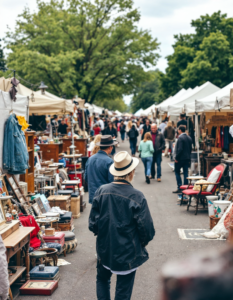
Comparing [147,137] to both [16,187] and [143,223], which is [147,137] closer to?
[16,187]

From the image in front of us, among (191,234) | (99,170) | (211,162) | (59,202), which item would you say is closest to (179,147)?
(211,162)

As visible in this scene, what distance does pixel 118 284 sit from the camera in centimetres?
376

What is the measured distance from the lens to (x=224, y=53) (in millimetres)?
33094

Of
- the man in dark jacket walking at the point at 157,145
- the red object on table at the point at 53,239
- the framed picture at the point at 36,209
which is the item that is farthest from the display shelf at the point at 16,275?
the man in dark jacket walking at the point at 157,145

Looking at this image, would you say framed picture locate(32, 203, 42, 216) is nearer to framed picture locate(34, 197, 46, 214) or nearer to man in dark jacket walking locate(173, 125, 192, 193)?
framed picture locate(34, 197, 46, 214)

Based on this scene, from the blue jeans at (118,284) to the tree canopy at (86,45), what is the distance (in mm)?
25971

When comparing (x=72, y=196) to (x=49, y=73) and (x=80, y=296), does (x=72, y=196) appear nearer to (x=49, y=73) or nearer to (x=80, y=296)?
(x=80, y=296)

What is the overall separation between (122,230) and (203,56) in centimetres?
3197

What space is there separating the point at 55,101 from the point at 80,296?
730 cm

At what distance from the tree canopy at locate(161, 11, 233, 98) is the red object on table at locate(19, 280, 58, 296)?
30060 millimetres

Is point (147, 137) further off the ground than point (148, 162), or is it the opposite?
point (147, 137)

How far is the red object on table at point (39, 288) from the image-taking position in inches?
201

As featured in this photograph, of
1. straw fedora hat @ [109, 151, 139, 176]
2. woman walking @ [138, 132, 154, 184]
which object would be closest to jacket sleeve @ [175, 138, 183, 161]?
woman walking @ [138, 132, 154, 184]

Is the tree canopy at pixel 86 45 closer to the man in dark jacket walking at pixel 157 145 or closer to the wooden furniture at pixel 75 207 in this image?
the man in dark jacket walking at pixel 157 145
